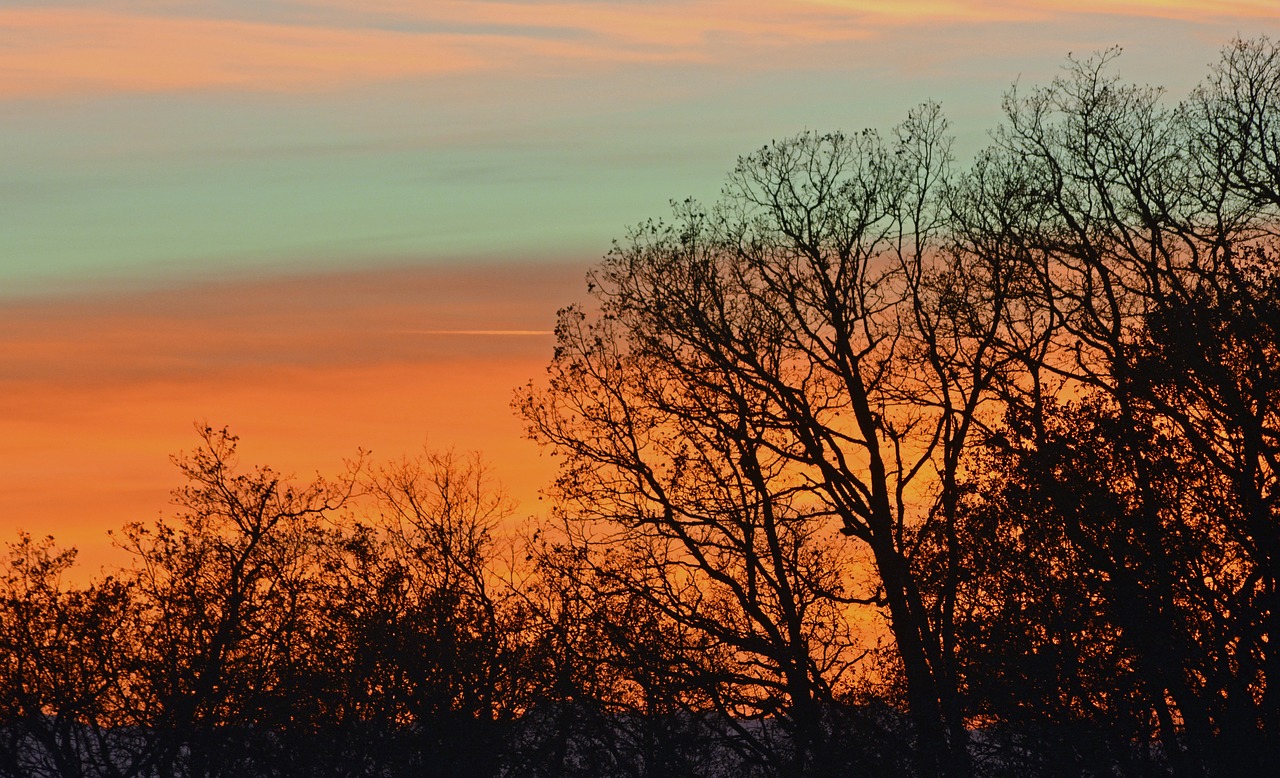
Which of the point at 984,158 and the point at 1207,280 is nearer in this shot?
A: the point at 1207,280

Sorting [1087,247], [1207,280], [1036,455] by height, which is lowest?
[1036,455]

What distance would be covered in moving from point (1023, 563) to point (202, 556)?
2432 cm

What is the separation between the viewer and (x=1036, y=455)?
26.2 m

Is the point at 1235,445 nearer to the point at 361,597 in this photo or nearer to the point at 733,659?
the point at 733,659

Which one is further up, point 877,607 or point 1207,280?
point 1207,280

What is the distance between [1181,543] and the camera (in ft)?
82.6

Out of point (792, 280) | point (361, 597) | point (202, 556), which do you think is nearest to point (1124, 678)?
point (792, 280)

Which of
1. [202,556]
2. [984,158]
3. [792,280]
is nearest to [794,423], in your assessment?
[792,280]

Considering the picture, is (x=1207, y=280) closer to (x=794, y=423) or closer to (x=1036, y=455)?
(x=1036, y=455)

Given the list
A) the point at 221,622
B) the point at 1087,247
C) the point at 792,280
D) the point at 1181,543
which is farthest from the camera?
the point at 221,622

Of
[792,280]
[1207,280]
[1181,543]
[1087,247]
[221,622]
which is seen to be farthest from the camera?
[221,622]

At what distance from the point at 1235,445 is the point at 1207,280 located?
143 inches

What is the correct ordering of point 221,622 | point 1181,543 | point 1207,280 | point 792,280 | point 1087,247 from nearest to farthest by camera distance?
point 1181,543, point 1207,280, point 1087,247, point 792,280, point 221,622

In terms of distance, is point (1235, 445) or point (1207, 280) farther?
point (1207, 280)
